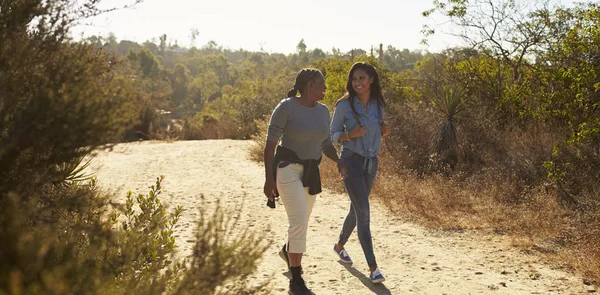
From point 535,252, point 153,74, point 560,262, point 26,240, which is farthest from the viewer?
point 153,74

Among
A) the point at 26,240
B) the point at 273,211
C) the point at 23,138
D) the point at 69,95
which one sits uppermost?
the point at 69,95

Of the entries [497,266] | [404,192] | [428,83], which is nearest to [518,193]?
[404,192]

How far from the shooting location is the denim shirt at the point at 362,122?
5.21 meters

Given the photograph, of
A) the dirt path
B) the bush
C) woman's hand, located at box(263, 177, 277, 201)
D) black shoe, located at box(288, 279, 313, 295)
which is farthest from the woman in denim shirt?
the bush

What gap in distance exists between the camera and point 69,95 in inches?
111

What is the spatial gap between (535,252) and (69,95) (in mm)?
5439

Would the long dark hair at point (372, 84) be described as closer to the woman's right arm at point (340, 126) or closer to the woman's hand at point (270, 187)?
the woman's right arm at point (340, 126)

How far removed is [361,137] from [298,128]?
872 mm

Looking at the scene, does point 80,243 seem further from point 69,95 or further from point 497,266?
point 497,266

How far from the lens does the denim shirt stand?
5215mm

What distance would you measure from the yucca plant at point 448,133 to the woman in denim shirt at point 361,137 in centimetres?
620

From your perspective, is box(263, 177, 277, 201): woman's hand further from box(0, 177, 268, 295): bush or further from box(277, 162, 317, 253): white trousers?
box(0, 177, 268, 295): bush

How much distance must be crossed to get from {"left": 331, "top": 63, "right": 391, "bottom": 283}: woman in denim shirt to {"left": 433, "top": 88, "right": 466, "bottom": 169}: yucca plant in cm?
620

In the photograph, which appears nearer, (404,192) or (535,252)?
(535,252)
